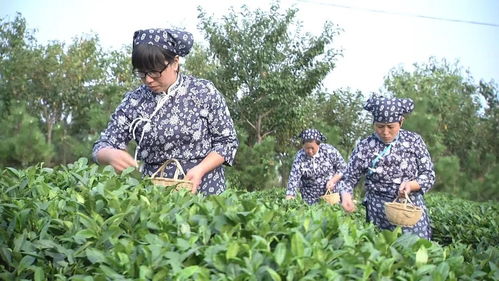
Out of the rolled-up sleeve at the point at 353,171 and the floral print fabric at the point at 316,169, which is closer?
the rolled-up sleeve at the point at 353,171

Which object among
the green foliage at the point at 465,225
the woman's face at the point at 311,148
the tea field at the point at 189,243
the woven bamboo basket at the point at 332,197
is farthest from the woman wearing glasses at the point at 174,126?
the woman's face at the point at 311,148

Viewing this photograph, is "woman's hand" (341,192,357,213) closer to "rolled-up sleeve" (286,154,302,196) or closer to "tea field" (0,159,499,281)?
"tea field" (0,159,499,281)

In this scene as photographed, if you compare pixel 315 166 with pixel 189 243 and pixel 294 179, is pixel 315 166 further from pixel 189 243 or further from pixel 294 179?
pixel 189 243

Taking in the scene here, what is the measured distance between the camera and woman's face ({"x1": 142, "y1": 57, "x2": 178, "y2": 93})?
10.8 feet

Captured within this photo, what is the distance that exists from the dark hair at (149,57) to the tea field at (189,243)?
2.14 feet

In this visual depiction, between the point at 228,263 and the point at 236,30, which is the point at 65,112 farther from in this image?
the point at 228,263

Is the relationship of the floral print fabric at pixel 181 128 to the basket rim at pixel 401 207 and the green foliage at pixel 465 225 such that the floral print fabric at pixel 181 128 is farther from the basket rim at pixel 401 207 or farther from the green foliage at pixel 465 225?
the green foliage at pixel 465 225

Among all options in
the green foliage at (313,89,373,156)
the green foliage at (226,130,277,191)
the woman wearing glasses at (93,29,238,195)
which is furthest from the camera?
the green foliage at (313,89,373,156)

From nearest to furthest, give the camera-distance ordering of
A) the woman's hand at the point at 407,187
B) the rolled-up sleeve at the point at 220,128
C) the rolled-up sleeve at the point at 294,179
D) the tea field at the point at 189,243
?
1. the tea field at the point at 189,243
2. the rolled-up sleeve at the point at 220,128
3. the woman's hand at the point at 407,187
4. the rolled-up sleeve at the point at 294,179

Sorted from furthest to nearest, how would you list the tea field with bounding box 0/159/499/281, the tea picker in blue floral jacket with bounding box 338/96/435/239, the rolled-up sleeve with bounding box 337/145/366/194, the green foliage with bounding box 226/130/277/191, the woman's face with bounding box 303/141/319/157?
the green foliage with bounding box 226/130/277/191 < the woman's face with bounding box 303/141/319/157 < the rolled-up sleeve with bounding box 337/145/366/194 < the tea picker in blue floral jacket with bounding box 338/96/435/239 < the tea field with bounding box 0/159/499/281

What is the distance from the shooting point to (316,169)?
821 cm

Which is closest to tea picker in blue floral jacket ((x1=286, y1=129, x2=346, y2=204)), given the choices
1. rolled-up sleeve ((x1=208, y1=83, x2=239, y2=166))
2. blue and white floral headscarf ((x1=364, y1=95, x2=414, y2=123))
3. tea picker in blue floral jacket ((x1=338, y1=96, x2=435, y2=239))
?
tea picker in blue floral jacket ((x1=338, y1=96, x2=435, y2=239))

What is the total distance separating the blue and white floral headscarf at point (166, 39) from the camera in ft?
10.5

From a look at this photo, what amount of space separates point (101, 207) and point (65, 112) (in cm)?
1991
